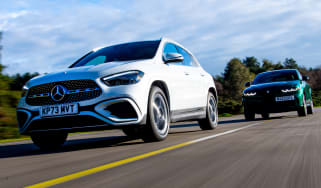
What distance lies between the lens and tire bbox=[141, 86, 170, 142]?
5.66 meters

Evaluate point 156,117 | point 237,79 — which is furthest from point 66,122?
point 237,79

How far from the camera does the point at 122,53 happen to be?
6840 mm

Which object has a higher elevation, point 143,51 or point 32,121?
point 143,51

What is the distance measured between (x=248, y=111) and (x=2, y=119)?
6868 mm

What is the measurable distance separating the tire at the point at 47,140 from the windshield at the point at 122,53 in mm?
1306

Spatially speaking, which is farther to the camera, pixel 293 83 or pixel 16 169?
pixel 293 83

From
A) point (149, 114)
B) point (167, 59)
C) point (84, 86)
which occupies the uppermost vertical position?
A: point (167, 59)

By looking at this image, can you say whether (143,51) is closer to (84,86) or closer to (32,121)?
(84,86)

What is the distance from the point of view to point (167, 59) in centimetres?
648

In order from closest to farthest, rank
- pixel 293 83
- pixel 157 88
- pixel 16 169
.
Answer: pixel 16 169 < pixel 157 88 < pixel 293 83

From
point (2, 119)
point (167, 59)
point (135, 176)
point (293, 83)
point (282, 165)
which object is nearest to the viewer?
point (135, 176)

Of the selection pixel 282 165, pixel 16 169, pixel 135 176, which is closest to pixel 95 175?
pixel 135 176

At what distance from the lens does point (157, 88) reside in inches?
236

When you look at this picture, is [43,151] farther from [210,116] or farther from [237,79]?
[237,79]
